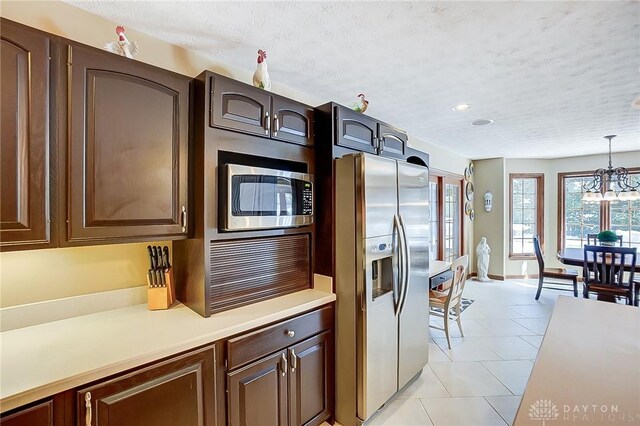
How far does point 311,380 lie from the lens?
1890mm

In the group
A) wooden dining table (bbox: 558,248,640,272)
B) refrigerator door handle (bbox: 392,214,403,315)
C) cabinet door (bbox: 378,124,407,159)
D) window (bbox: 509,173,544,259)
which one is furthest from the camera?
window (bbox: 509,173,544,259)

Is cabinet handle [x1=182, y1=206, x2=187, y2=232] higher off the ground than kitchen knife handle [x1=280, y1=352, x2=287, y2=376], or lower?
higher

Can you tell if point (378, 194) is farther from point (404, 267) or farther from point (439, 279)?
point (439, 279)

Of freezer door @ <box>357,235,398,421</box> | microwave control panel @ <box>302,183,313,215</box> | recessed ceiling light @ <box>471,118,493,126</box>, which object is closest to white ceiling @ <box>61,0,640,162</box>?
recessed ceiling light @ <box>471,118,493,126</box>

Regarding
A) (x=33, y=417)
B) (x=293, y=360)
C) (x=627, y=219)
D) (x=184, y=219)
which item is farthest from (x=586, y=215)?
(x=33, y=417)

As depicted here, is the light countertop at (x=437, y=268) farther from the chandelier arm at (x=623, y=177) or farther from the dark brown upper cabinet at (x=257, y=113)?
the chandelier arm at (x=623, y=177)

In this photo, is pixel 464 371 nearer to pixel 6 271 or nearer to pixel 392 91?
pixel 392 91

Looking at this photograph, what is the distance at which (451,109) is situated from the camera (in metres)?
3.15

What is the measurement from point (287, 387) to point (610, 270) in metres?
4.83

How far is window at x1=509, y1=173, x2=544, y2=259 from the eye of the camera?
20.4ft

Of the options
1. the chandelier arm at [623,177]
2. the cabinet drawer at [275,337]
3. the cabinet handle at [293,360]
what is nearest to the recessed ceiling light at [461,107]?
the cabinet drawer at [275,337]

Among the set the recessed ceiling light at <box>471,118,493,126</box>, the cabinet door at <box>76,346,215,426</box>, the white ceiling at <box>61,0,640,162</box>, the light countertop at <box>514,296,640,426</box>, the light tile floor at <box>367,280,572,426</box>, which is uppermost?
the recessed ceiling light at <box>471,118,493,126</box>

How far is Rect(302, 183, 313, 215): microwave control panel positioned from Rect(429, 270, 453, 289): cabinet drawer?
1644 mm

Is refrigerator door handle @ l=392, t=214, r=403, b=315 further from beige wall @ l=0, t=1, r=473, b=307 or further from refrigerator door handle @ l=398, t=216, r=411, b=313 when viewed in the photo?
beige wall @ l=0, t=1, r=473, b=307
